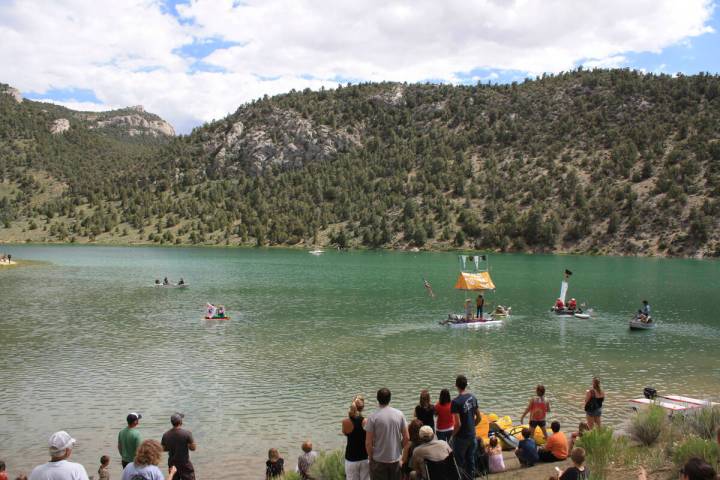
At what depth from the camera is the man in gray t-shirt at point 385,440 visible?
35.6 ft

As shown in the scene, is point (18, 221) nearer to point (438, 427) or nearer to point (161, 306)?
point (161, 306)

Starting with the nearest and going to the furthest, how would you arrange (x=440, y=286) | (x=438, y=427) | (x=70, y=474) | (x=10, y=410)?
1. (x=70, y=474)
2. (x=438, y=427)
3. (x=10, y=410)
4. (x=440, y=286)

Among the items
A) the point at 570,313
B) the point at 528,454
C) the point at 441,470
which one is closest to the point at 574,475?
the point at 441,470

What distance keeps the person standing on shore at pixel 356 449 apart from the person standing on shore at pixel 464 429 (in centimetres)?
220

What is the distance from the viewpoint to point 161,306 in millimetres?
51656

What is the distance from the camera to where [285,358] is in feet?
103

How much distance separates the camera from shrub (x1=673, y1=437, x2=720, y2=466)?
1180 cm

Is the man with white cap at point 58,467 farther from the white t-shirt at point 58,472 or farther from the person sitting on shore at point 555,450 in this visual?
the person sitting on shore at point 555,450

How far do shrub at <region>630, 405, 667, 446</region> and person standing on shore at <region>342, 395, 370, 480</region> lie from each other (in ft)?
26.3

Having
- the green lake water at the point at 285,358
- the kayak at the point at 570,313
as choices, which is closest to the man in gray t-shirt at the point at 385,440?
the green lake water at the point at 285,358

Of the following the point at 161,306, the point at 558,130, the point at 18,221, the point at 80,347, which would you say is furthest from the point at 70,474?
the point at 18,221

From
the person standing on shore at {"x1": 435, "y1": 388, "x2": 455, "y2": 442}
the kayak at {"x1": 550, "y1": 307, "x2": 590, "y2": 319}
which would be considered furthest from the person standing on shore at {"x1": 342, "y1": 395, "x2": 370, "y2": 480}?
the kayak at {"x1": 550, "y1": 307, "x2": 590, "y2": 319}

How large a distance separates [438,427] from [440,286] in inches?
2204

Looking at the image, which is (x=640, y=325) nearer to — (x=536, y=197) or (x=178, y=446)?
(x=178, y=446)
